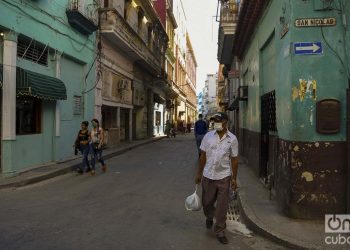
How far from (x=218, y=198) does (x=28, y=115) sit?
8822 mm

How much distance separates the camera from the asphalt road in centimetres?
564

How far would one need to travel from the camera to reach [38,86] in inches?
484

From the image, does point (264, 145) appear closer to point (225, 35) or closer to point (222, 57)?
point (225, 35)

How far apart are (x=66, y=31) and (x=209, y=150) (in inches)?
433

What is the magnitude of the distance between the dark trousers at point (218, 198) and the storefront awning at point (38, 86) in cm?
677

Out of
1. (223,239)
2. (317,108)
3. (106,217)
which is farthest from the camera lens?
(106,217)

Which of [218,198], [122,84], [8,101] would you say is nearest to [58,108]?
[8,101]

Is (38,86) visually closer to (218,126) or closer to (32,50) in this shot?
(32,50)

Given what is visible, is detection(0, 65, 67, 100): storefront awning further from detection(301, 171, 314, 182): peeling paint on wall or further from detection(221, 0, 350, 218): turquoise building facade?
detection(301, 171, 314, 182): peeling paint on wall

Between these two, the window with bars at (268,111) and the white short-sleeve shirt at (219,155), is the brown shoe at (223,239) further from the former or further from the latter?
the window with bars at (268,111)

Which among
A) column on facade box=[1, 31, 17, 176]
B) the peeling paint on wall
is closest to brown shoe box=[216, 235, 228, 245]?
the peeling paint on wall

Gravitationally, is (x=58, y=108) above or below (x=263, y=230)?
above

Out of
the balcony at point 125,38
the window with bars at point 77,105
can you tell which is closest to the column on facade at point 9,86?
the window with bars at point 77,105

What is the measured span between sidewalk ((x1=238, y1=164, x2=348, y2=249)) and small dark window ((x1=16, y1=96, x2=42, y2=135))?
273 inches
